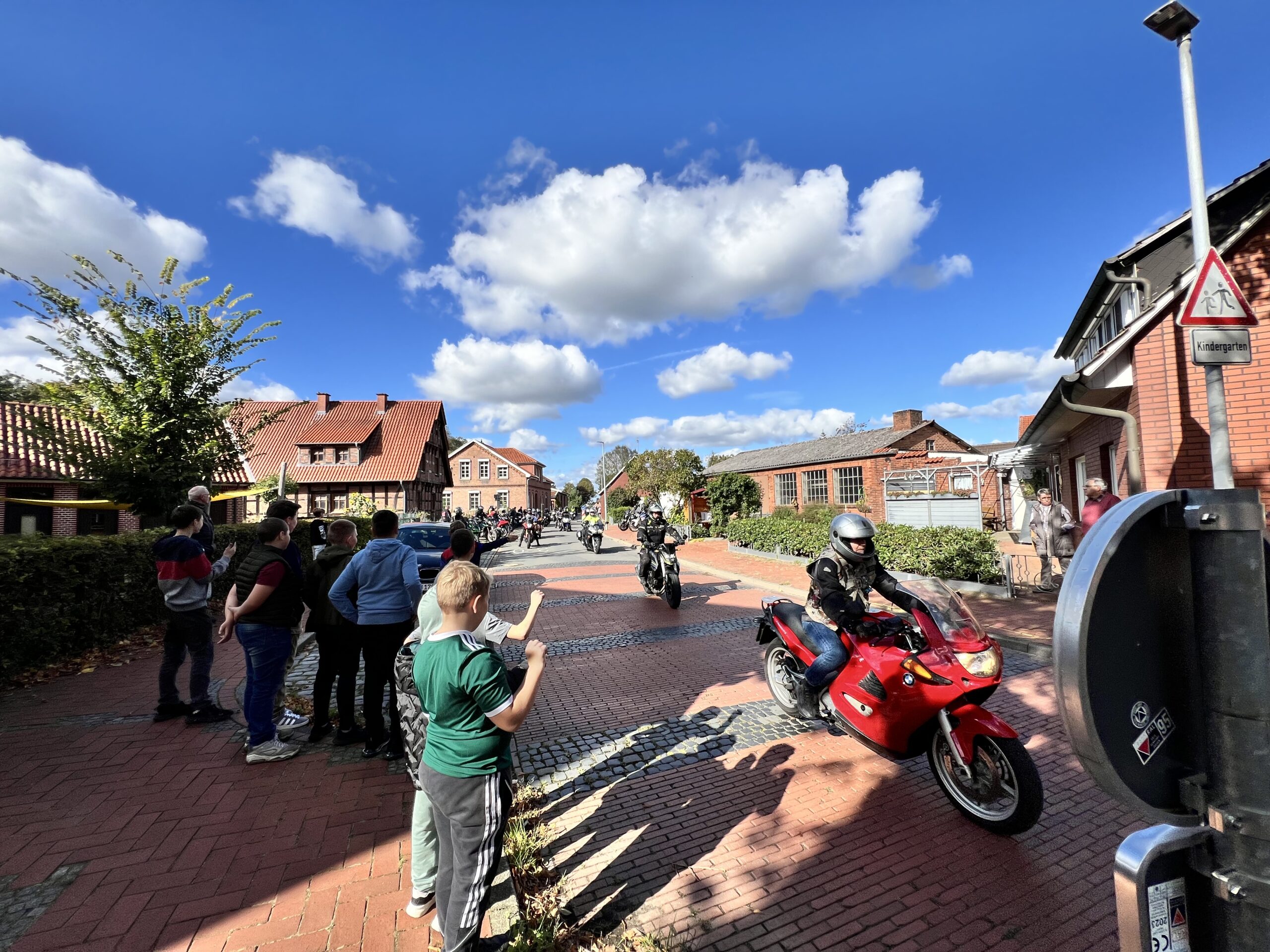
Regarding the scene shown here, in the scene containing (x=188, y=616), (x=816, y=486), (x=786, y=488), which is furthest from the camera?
(x=786, y=488)

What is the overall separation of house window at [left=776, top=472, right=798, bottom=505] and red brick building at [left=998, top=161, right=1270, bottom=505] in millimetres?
21083

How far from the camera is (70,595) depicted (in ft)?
21.7

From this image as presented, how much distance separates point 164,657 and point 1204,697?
6.27m

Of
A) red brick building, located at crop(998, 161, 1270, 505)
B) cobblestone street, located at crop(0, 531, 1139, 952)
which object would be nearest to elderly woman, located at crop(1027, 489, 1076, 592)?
red brick building, located at crop(998, 161, 1270, 505)

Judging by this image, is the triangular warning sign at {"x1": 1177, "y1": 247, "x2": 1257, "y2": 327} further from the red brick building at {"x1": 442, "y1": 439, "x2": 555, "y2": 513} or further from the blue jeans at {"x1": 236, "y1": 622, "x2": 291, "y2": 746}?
the red brick building at {"x1": 442, "y1": 439, "x2": 555, "y2": 513}

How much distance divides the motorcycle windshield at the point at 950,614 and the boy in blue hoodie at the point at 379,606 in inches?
130

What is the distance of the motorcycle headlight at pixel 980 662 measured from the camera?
10.1 feet

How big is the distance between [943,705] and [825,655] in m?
0.80

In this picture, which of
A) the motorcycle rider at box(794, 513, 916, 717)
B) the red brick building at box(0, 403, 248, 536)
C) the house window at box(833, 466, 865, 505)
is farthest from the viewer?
the house window at box(833, 466, 865, 505)

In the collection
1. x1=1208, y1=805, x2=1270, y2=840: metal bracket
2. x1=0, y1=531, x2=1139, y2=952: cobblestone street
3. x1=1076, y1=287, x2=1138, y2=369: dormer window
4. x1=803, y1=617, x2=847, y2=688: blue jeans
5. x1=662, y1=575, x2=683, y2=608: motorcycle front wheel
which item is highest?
x1=1076, y1=287, x2=1138, y2=369: dormer window

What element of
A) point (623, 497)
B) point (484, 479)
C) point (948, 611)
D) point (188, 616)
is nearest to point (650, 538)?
point (188, 616)

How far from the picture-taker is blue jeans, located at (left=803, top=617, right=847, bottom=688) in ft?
12.5

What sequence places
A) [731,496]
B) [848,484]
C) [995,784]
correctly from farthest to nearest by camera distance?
[848,484], [731,496], [995,784]

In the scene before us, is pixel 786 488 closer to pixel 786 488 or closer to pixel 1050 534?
pixel 786 488
